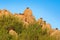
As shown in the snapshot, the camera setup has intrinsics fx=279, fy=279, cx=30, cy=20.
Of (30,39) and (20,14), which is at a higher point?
(20,14)

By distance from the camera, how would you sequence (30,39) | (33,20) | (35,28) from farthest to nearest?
1. (33,20)
2. (35,28)
3. (30,39)

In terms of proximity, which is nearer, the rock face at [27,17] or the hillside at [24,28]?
the hillside at [24,28]

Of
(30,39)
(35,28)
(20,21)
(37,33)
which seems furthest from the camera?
(20,21)

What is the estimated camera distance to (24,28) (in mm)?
45469

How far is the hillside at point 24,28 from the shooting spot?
126 feet

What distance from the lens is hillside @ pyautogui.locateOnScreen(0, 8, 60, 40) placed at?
126 ft

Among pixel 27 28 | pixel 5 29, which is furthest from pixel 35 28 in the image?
pixel 5 29

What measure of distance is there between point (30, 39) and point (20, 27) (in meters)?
7.74

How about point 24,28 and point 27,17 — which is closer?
point 24,28

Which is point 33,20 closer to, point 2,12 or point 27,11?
point 27,11

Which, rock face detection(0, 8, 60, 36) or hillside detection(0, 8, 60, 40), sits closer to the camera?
hillside detection(0, 8, 60, 40)

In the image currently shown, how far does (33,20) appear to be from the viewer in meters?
50.8

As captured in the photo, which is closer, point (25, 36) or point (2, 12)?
point (25, 36)

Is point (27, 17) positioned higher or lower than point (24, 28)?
higher
